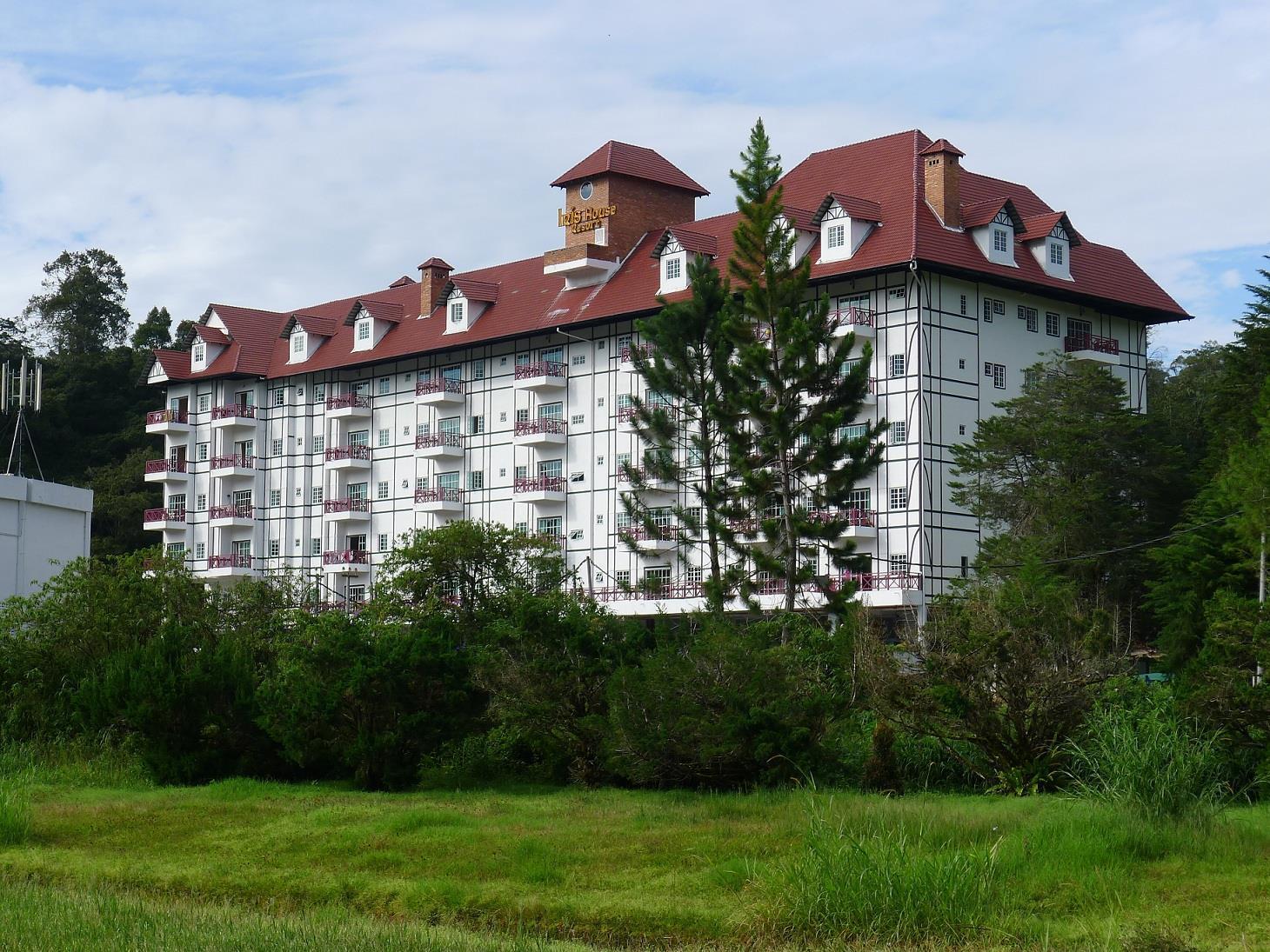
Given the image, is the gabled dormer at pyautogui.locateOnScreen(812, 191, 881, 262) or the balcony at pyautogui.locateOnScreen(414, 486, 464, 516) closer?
the gabled dormer at pyautogui.locateOnScreen(812, 191, 881, 262)

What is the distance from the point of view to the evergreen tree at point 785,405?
37875 millimetres

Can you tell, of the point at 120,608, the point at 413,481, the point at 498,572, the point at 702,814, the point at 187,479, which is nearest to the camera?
the point at 702,814

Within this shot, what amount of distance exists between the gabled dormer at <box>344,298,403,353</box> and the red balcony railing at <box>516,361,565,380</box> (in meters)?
8.47

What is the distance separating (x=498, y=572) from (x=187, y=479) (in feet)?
121

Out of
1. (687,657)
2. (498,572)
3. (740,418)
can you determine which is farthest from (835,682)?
(740,418)

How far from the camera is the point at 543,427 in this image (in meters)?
56.5

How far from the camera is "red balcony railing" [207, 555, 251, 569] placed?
65.2 m

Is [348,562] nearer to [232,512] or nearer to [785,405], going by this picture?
[232,512]

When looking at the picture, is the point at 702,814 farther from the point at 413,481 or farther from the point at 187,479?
the point at 187,479

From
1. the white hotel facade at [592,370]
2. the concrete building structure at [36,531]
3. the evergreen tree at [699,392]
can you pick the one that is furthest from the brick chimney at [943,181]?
the concrete building structure at [36,531]

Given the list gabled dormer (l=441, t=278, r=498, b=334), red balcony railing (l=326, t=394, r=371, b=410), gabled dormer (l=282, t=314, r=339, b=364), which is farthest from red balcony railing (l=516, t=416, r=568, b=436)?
gabled dormer (l=282, t=314, r=339, b=364)

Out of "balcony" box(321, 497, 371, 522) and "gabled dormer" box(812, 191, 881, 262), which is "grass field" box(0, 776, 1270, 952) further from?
"balcony" box(321, 497, 371, 522)

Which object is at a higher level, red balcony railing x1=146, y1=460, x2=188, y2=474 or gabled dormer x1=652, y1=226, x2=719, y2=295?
gabled dormer x1=652, y1=226, x2=719, y2=295

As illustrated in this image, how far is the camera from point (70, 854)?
66.1 ft
